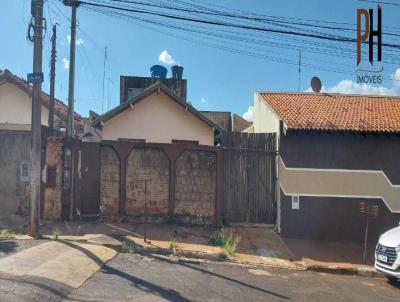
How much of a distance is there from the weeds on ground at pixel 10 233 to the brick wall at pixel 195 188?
419 centimetres

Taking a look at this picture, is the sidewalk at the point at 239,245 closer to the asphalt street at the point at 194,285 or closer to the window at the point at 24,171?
the asphalt street at the point at 194,285

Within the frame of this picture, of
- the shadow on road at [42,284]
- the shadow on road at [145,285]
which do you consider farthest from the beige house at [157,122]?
the shadow on road at [42,284]

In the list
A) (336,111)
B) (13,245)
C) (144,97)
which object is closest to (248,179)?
(336,111)

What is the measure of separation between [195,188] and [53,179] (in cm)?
411

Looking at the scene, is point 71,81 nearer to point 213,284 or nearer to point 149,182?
point 149,182

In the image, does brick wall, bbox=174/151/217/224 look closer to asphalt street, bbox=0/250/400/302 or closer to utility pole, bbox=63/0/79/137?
asphalt street, bbox=0/250/400/302

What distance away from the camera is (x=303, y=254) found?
35.2 feet

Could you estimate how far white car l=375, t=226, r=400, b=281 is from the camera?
329 inches

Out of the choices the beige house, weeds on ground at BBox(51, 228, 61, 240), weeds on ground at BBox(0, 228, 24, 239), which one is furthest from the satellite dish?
weeds on ground at BBox(0, 228, 24, 239)

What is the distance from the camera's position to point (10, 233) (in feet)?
33.8

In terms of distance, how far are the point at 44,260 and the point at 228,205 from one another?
641 centimetres

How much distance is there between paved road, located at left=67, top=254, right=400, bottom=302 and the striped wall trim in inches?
140

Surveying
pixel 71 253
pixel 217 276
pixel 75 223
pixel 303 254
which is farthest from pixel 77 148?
pixel 303 254

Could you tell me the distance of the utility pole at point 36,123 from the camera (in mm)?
9953
